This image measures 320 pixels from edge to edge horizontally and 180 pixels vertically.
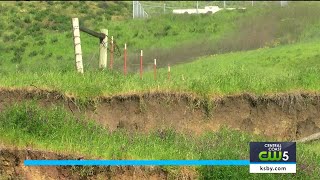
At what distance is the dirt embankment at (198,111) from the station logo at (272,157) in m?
4.69

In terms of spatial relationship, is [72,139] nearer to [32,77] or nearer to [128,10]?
[32,77]

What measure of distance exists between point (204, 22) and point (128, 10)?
423 inches

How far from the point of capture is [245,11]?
39.4 meters

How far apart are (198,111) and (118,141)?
313cm

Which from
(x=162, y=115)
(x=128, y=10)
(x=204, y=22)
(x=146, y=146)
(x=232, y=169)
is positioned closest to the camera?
(x=232, y=169)

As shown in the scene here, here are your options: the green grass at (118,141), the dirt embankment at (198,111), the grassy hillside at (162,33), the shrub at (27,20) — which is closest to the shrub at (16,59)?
the grassy hillside at (162,33)

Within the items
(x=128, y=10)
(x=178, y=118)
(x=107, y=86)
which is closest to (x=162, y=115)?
(x=178, y=118)

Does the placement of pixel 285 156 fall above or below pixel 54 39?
above

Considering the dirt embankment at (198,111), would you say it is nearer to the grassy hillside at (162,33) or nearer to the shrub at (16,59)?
the grassy hillside at (162,33)

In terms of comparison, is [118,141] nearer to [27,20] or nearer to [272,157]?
[272,157]

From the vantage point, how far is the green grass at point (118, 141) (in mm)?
11898

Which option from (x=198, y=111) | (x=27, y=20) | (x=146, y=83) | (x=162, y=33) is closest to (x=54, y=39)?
(x=27, y=20)

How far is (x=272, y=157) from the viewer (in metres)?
10.4

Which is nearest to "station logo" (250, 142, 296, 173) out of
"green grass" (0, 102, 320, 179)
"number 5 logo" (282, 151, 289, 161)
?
"number 5 logo" (282, 151, 289, 161)
